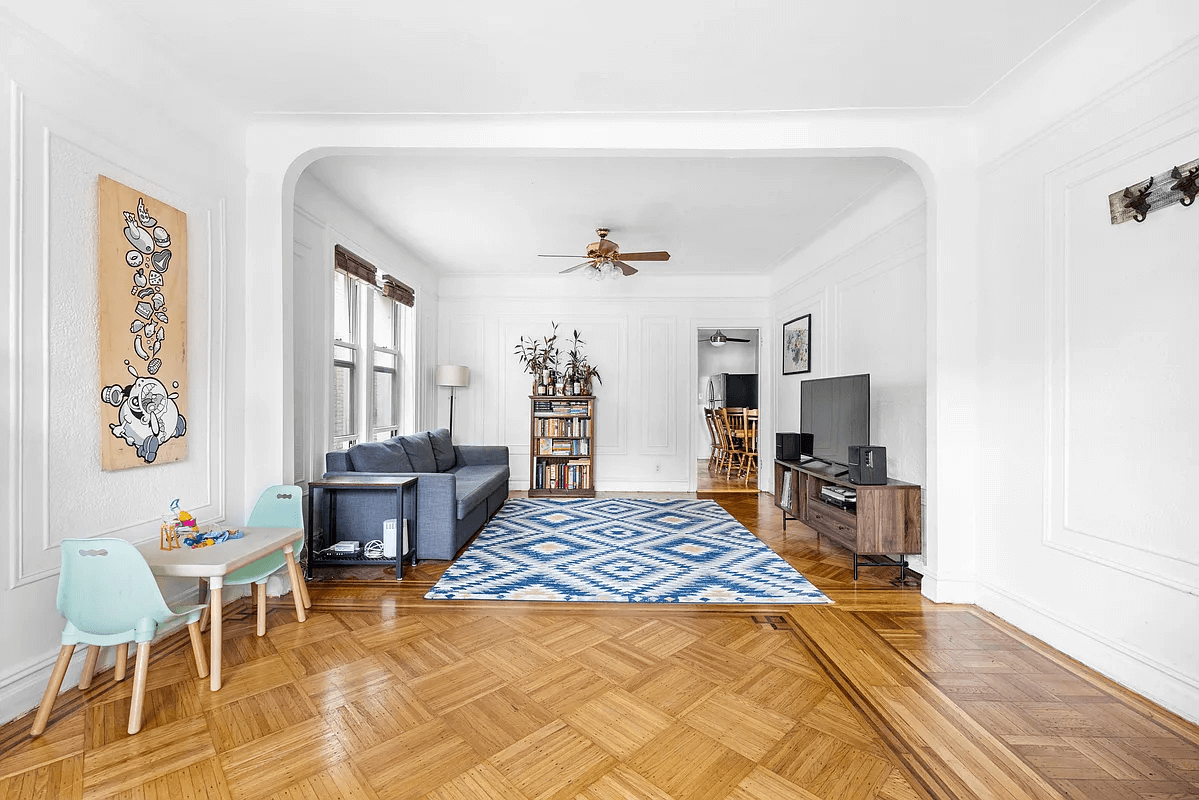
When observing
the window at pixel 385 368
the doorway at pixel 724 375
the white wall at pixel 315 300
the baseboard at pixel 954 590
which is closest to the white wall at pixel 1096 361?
the baseboard at pixel 954 590

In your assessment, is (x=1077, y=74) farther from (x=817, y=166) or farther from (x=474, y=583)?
(x=474, y=583)

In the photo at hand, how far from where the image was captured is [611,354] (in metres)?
7.23

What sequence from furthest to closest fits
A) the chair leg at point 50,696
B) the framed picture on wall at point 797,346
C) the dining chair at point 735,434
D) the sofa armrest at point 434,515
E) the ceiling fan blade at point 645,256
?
the dining chair at point 735,434 < the framed picture on wall at point 797,346 < the ceiling fan blade at point 645,256 < the sofa armrest at point 434,515 < the chair leg at point 50,696

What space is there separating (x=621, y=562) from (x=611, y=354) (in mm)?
3629

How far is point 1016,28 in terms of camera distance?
242 cm

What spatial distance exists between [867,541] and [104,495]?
3.92 m

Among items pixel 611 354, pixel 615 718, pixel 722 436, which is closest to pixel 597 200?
pixel 611 354

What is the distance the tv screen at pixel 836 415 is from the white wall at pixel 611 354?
7.20 ft

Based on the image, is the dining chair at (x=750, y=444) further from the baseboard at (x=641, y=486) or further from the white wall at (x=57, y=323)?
the white wall at (x=57, y=323)

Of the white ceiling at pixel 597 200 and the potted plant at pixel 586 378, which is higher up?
the white ceiling at pixel 597 200

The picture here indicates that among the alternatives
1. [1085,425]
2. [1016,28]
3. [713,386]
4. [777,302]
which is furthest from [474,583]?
[713,386]

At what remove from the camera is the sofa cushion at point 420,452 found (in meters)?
4.92

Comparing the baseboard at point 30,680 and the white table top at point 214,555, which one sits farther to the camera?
the white table top at point 214,555

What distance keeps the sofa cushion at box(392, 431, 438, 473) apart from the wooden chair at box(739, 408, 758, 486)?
4.45 m
